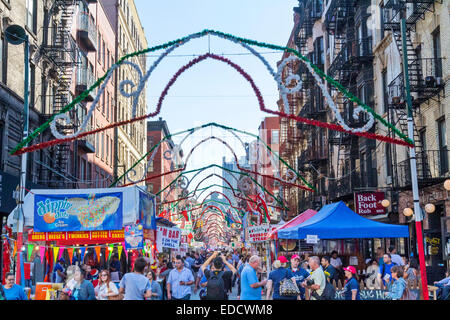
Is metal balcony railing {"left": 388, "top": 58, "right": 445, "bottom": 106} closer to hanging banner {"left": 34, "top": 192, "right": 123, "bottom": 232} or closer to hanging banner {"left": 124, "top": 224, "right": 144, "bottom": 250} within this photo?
hanging banner {"left": 124, "top": 224, "right": 144, "bottom": 250}

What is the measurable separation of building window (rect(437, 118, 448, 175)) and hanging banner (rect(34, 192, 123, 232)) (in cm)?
1158

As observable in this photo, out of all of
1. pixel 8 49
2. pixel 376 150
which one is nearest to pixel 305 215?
pixel 376 150

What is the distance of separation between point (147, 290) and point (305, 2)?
143ft

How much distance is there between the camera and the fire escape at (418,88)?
21453mm

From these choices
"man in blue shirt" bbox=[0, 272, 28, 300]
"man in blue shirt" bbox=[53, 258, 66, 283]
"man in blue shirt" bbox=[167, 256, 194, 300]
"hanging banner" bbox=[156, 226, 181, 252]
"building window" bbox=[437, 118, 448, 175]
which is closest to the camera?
"man in blue shirt" bbox=[0, 272, 28, 300]

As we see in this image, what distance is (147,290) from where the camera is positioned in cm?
982

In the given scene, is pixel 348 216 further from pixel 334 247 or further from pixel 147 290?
pixel 147 290

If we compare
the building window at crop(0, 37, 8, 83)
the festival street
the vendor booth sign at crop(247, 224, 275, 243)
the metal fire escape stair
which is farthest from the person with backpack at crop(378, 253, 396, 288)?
the metal fire escape stair

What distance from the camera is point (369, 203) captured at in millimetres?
24891

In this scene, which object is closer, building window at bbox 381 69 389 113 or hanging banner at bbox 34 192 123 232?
hanging banner at bbox 34 192 123 232

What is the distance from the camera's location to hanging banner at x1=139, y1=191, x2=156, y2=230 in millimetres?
18045

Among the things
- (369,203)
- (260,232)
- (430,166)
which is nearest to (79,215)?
(260,232)

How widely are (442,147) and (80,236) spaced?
13389mm

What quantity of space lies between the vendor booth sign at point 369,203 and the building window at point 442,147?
3.85 m
